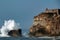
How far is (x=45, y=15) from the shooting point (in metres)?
154

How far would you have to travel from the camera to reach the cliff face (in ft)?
471

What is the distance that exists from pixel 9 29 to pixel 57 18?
21.7 m

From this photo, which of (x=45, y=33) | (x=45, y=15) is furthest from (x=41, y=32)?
(x=45, y=15)

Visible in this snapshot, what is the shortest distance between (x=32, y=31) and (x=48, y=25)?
742 centimetres

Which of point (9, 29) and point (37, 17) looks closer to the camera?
point (9, 29)

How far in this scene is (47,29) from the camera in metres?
146

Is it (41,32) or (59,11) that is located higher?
(59,11)

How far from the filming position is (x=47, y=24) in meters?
148

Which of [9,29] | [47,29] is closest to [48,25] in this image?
[47,29]

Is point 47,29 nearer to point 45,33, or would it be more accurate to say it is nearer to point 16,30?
point 45,33

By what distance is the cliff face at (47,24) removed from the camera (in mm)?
143625

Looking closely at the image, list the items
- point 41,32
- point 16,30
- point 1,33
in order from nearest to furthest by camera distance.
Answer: point 16,30, point 41,32, point 1,33

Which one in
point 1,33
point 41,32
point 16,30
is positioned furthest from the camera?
point 1,33

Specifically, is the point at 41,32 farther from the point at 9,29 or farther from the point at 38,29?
the point at 9,29
